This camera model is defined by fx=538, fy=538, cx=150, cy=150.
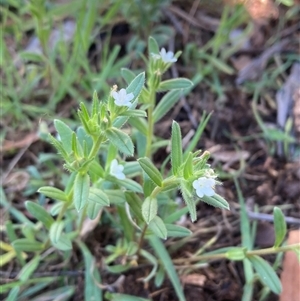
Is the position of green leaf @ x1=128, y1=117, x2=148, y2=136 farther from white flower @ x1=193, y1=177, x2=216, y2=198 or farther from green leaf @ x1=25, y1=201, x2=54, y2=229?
white flower @ x1=193, y1=177, x2=216, y2=198

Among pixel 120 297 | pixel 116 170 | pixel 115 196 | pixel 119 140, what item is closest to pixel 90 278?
pixel 120 297

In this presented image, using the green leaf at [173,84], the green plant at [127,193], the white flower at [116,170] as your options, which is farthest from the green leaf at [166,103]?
the white flower at [116,170]

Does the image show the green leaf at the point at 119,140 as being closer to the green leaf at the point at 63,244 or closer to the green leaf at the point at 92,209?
the green leaf at the point at 92,209

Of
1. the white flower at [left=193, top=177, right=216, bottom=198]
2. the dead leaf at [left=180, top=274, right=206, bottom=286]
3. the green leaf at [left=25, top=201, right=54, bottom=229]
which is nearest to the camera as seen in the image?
the white flower at [left=193, top=177, right=216, bottom=198]

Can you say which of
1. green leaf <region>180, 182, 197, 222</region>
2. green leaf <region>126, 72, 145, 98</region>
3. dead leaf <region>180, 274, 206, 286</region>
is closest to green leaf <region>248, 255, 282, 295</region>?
dead leaf <region>180, 274, 206, 286</region>

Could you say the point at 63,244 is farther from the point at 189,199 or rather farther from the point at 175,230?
the point at 189,199
